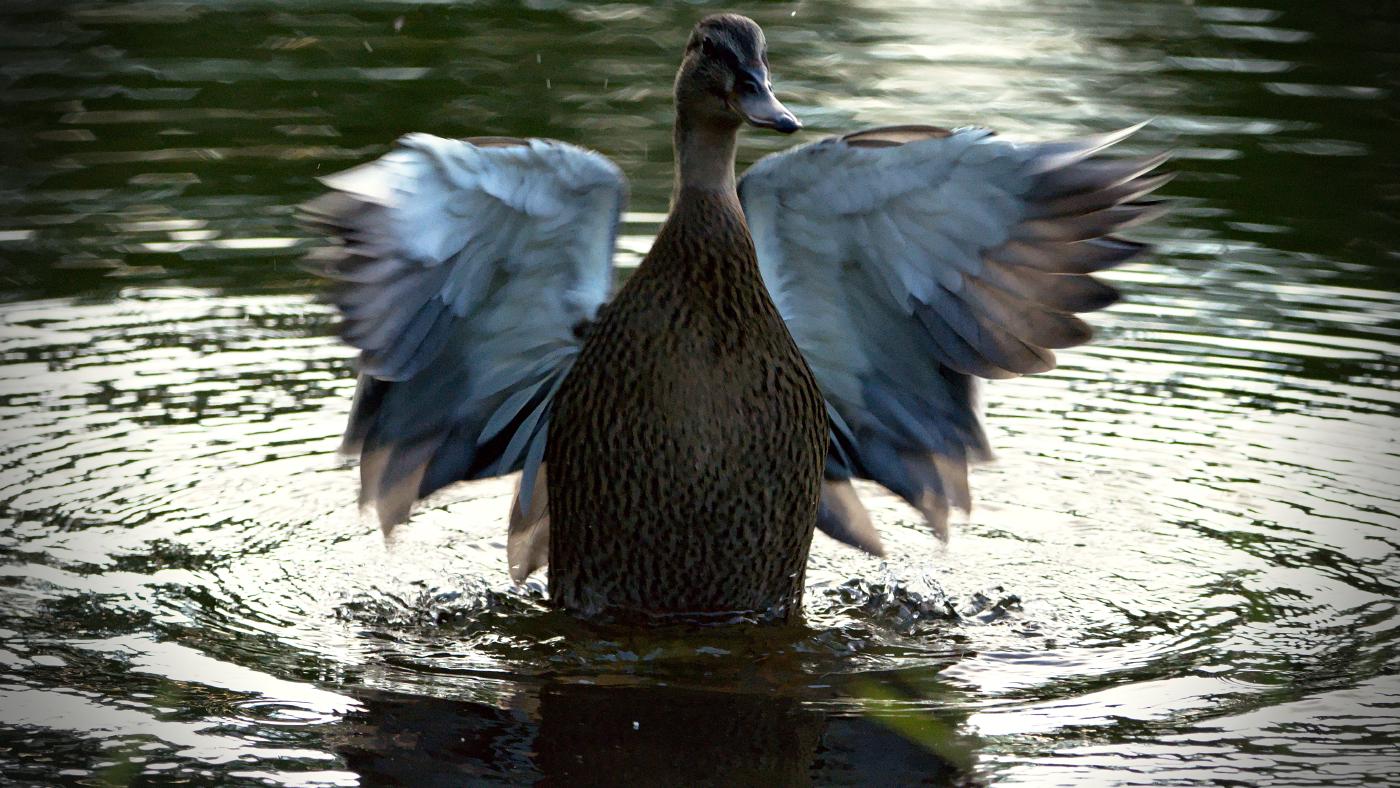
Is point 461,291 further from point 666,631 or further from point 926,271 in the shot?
point 926,271

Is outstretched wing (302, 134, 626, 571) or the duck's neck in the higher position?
the duck's neck

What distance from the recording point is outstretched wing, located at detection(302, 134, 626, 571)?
5.74m

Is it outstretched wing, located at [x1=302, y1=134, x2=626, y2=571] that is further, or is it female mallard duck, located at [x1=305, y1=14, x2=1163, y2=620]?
female mallard duck, located at [x1=305, y1=14, x2=1163, y2=620]

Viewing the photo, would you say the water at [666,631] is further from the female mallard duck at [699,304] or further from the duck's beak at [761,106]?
the duck's beak at [761,106]

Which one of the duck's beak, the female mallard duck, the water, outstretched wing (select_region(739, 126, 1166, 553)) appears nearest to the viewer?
the water

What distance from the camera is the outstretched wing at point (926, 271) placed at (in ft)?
19.6

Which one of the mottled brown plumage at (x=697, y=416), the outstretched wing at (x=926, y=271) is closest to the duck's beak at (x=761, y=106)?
the mottled brown plumage at (x=697, y=416)

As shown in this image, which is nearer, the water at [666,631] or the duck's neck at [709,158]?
the water at [666,631]

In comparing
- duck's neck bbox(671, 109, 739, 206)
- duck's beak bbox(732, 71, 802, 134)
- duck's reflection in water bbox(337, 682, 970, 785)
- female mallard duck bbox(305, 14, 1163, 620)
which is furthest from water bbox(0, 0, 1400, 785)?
duck's beak bbox(732, 71, 802, 134)

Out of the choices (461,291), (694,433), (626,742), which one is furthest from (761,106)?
(626,742)

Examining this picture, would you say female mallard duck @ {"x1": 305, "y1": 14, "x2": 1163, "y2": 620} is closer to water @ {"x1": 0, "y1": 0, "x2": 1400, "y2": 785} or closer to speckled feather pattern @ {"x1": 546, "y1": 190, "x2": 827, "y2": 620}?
speckled feather pattern @ {"x1": 546, "y1": 190, "x2": 827, "y2": 620}

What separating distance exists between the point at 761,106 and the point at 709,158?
0.36 metres

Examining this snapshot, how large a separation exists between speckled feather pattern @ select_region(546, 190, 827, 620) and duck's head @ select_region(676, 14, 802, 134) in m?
0.26

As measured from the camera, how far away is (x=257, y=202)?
33.8 ft
